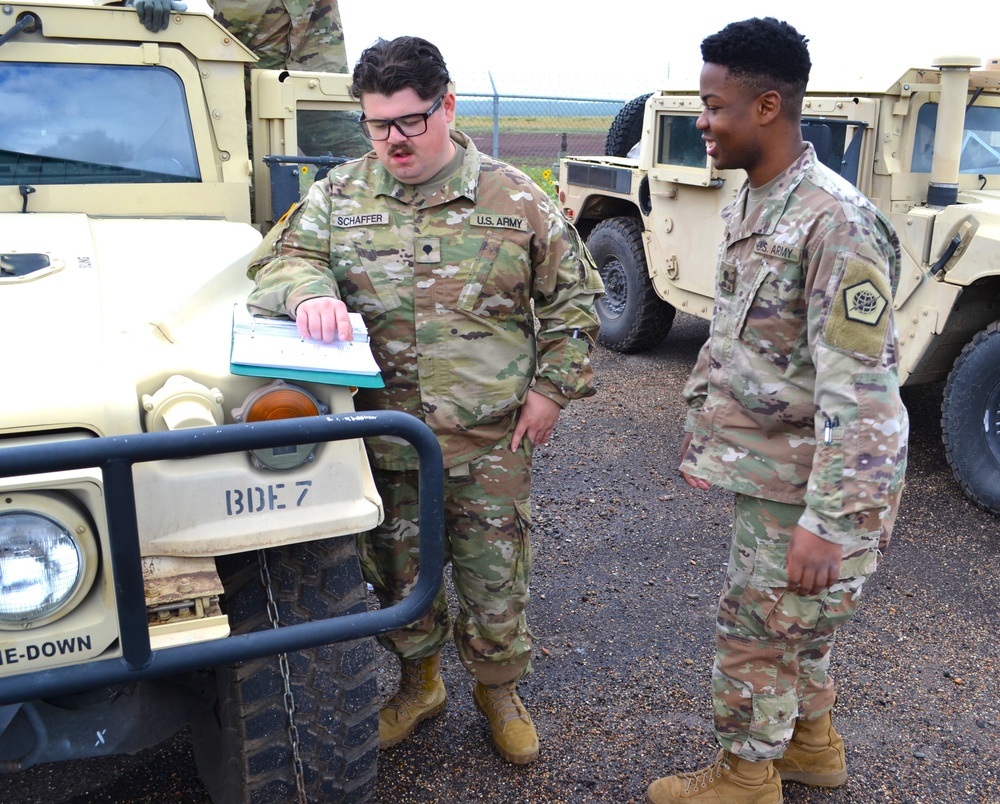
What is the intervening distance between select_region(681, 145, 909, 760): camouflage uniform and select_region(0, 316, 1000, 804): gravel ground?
422 mm

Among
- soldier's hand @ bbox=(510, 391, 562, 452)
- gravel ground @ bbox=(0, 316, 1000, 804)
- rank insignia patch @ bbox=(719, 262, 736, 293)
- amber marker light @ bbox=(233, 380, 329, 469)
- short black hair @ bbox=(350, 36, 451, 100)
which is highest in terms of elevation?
short black hair @ bbox=(350, 36, 451, 100)

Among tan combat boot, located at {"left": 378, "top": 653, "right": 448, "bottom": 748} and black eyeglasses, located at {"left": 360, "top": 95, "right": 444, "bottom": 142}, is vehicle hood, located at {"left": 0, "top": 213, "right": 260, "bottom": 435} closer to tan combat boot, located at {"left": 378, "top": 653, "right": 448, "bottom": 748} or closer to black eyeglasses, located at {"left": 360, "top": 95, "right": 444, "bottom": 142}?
black eyeglasses, located at {"left": 360, "top": 95, "right": 444, "bottom": 142}

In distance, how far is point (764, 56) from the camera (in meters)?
2.05

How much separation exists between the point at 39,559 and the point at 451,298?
1116 millimetres

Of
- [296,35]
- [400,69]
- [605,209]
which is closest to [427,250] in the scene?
[400,69]

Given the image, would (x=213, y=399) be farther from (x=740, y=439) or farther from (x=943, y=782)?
(x=943, y=782)

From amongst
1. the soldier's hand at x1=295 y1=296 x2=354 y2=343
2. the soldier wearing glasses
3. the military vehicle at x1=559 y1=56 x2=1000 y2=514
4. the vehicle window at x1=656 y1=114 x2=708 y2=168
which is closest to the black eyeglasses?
the soldier wearing glasses

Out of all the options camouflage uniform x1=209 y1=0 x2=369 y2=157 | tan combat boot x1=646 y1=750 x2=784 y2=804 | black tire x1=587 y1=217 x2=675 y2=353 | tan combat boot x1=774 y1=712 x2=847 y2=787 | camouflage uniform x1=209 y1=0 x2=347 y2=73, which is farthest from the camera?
black tire x1=587 y1=217 x2=675 y2=353

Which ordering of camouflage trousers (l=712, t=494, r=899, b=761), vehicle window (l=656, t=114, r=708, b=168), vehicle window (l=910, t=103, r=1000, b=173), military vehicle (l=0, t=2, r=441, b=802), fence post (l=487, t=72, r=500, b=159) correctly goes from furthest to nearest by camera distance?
fence post (l=487, t=72, r=500, b=159)
vehicle window (l=656, t=114, r=708, b=168)
vehicle window (l=910, t=103, r=1000, b=173)
camouflage trousers (l=712, t=494, r=899, b=761)
military vehicle (l=0, t=2, r=441, b=802)

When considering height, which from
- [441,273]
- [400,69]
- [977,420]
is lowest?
[977,420]

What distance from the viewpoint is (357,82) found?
90.5 inches

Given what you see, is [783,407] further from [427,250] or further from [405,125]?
[405,125]

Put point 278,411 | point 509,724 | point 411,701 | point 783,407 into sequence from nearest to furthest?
1. point 278,411
2. point 783,407
3. point 509,724
4. point 411,701

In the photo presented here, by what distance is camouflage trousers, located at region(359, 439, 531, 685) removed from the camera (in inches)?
99.0
